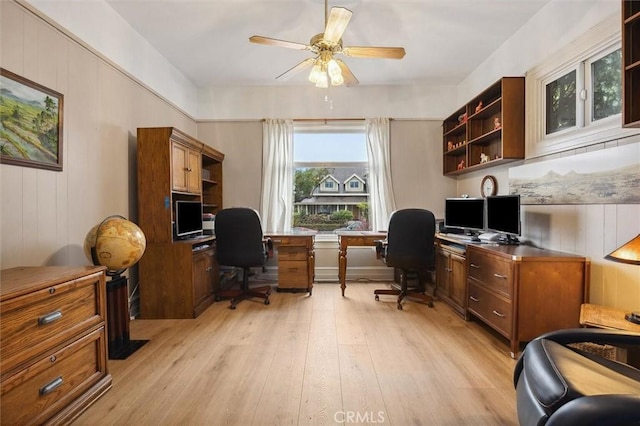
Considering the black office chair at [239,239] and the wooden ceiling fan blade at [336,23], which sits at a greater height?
the wooden ceiling fan blade at [336,23]

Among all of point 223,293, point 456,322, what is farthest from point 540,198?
point 223,293

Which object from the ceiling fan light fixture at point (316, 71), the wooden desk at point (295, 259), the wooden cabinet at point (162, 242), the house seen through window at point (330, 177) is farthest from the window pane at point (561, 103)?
the wooden cabinet at point (162, 242)

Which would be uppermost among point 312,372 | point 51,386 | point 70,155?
point 70,155

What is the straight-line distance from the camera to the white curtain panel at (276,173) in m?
4.55

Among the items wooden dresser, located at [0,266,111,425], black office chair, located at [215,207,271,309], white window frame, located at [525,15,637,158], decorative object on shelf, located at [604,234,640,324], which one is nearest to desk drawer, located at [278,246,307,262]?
black office chair, located at [215,207,271,309]

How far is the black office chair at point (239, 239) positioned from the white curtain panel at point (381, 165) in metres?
1.94

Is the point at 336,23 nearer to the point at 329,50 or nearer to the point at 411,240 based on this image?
the point at 329,50

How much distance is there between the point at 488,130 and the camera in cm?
359

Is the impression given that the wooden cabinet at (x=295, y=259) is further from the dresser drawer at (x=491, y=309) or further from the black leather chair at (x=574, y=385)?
the black leather chair at (x=574, y=385)

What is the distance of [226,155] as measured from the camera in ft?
15.3

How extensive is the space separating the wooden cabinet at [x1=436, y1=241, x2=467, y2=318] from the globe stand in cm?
299

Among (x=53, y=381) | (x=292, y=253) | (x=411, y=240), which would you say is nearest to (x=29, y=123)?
(x=53, y=381)

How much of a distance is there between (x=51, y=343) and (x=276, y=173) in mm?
3375

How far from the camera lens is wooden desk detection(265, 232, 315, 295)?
3.95 m
